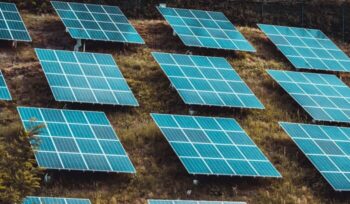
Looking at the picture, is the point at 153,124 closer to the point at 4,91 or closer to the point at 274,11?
the point at 4,91

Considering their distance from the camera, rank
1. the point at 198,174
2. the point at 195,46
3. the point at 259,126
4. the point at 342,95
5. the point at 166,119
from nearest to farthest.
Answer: the point at 198,174 → the point at 166,119 → the point at 259,126 → the point at 342,95 → the point at 195,46

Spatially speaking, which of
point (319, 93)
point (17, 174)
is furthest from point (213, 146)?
point (17, 174)

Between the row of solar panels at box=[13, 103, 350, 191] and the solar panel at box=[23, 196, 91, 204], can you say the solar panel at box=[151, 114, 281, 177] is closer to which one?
the row of solar panels at box=[13, 103, 350, 191]

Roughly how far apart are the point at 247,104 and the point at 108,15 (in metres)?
13.7

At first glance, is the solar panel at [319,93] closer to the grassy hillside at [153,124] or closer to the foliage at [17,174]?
the grassy hillside at [153,124]

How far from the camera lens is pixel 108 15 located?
174 ft

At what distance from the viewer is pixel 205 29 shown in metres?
53.1

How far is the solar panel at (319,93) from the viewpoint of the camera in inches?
1747

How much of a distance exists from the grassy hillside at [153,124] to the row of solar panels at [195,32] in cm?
73

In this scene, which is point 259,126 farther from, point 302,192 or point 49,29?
point 49,29

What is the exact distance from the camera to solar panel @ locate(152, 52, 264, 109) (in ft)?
143

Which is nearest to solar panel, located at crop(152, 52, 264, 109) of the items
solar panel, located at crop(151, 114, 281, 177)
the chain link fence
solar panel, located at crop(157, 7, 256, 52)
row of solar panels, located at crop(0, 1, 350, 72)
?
solar panel, located at crop(151, 114, 281, 177)

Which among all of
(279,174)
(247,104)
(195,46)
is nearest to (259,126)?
(247,104)

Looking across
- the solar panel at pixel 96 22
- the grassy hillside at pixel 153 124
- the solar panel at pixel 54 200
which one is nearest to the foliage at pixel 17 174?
the solar panel at pixel 54 200
